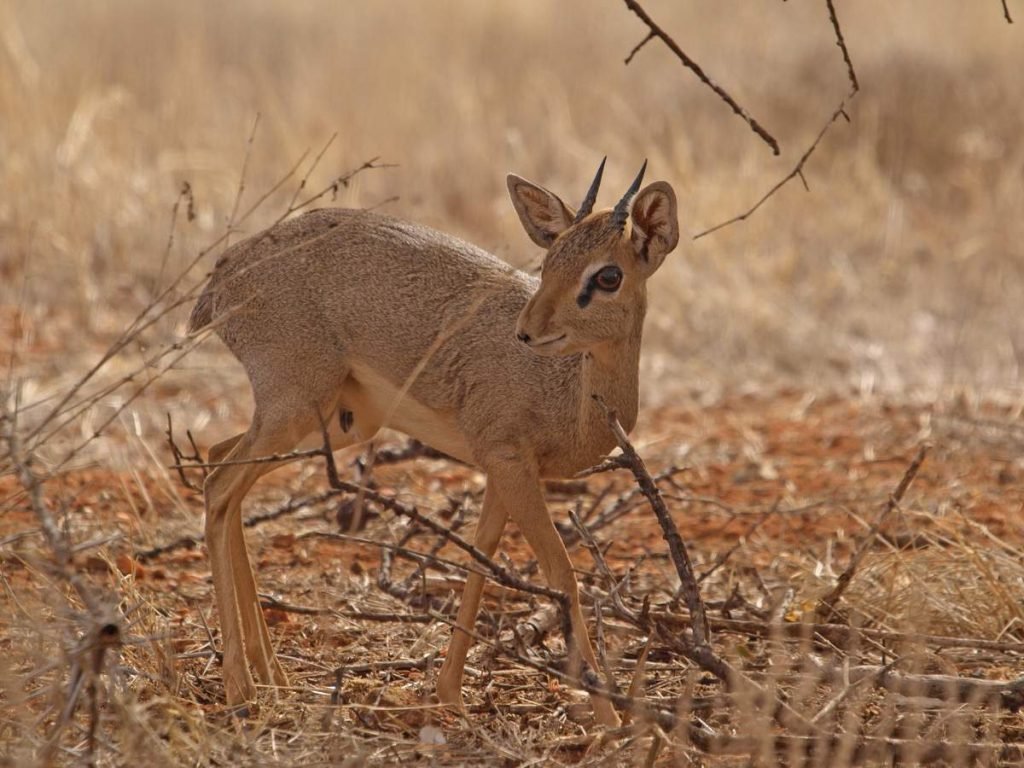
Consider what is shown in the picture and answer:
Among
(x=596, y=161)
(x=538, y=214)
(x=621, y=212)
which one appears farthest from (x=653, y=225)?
(x=596, y=161)

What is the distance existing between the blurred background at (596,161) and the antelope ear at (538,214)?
2.22 meters

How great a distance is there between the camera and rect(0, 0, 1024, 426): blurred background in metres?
10.0

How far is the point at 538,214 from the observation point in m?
4.78

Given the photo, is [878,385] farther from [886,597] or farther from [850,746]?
[850,746]

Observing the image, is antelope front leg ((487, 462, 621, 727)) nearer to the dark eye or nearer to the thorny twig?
the dark eye

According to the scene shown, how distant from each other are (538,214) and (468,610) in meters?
1.28

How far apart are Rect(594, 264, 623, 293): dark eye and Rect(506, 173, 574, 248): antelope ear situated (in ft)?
0.96

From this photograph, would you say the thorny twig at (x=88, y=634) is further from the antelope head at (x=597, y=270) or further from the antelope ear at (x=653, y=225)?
the antelope ear at (x=653, y=225)

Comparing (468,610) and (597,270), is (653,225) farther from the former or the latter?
(468,610)

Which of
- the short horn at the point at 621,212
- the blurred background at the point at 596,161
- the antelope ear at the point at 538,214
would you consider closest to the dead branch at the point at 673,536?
the short horn at the point at 621,212

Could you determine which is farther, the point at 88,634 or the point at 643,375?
the point at 643,375

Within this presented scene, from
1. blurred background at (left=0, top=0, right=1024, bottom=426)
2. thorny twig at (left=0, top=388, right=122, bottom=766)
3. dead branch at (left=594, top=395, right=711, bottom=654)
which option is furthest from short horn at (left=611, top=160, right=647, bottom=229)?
Result: blurred background at (left=0, top=0, right=1024, bottom=426)

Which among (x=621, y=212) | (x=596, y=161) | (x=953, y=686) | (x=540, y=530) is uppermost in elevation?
(x=596, y=161)

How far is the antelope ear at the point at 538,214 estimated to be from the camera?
4730mm
